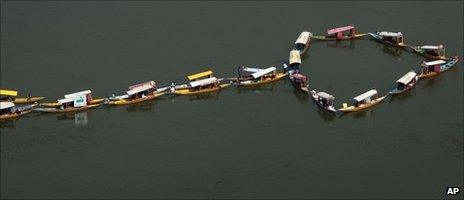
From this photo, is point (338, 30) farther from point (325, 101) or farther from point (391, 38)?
point (325, 101)

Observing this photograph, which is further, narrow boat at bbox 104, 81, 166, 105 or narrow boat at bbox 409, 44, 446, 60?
narrow boat at bbox 409, 44, 446, 60

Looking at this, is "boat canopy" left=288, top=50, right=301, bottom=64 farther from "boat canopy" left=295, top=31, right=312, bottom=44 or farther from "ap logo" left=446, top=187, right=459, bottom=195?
"ap logo" left=446, top=187, right=459, bottom=195

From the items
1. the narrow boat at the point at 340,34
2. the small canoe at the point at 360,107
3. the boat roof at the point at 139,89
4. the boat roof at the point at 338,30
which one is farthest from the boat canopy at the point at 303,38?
the boat roof at the point at 139,89

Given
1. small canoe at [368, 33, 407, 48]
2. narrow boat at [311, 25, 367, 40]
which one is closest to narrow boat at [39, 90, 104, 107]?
narrow boat at [311, 25, 367, 40]

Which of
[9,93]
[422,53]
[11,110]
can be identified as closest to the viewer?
[11,110]

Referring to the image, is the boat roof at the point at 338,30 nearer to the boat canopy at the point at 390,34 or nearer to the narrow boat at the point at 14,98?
the boat canopy at the point at 390,34

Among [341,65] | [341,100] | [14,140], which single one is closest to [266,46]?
[341,65]

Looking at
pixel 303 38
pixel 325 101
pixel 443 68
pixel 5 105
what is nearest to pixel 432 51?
pixel 443 68

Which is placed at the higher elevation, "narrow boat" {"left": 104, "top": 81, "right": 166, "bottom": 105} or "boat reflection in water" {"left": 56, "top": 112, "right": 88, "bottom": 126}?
"narrow boat" {"left": 104, "top": 81, "right": 166, "bottom": 105}
